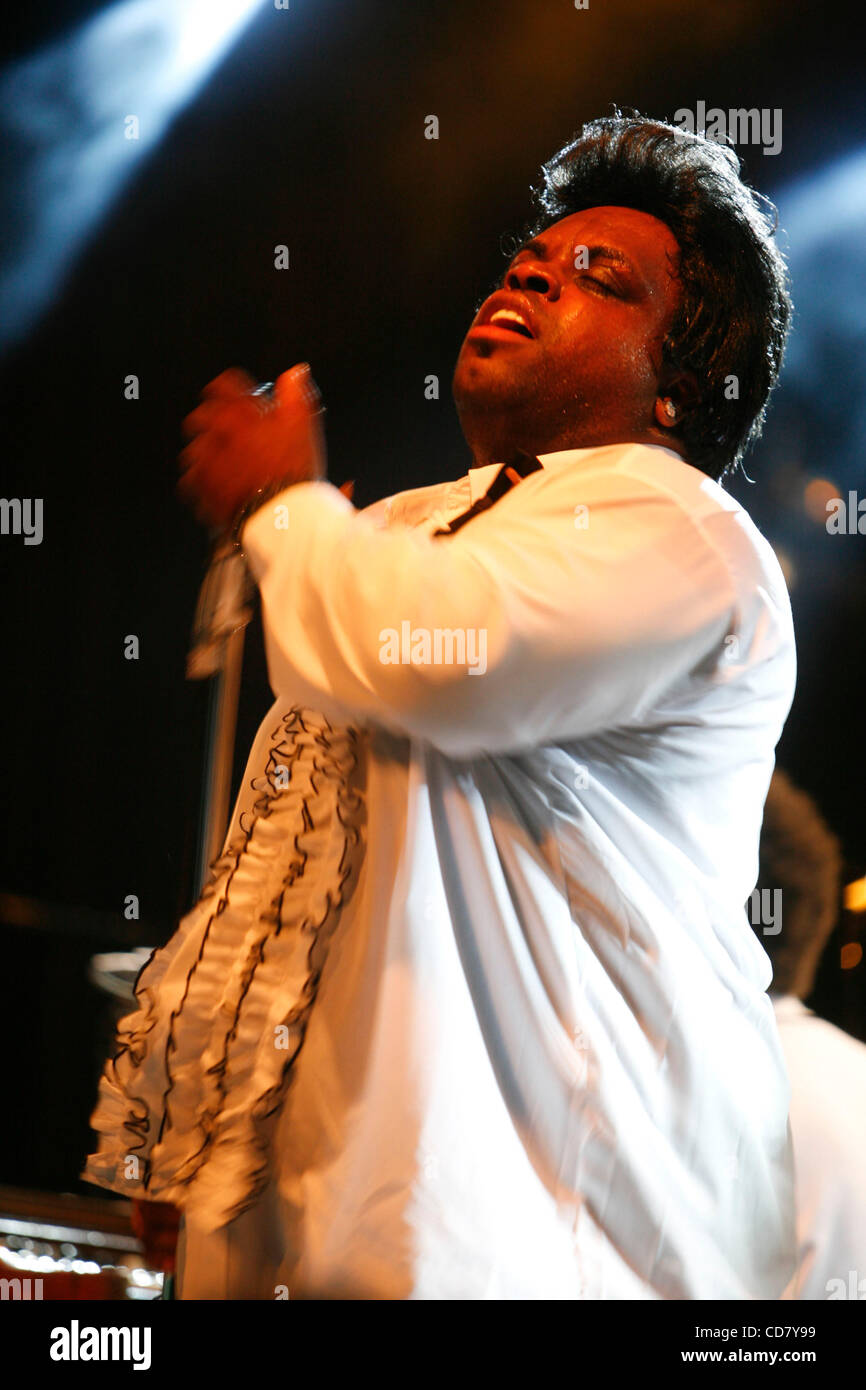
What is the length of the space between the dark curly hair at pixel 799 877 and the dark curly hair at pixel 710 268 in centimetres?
83

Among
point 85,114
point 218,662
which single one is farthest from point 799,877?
point 85,114

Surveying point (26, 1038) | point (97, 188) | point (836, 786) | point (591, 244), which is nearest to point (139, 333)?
point (97, 188)

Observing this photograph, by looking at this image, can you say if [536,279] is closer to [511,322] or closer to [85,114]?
[511,322]

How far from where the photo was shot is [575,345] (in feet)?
4.29

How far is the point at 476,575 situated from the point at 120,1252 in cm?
133

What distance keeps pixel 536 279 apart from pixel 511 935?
72 cm

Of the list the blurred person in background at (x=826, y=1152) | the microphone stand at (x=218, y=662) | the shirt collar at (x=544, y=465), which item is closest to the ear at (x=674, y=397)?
the shirt collar at (x=544, y=465)

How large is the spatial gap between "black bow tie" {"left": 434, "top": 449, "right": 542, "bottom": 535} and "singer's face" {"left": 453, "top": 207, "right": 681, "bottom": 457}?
0.09 m

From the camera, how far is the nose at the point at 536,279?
1.35 meters

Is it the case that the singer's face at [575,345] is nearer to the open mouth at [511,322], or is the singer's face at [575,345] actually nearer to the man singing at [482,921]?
the open mouth at [511,322]

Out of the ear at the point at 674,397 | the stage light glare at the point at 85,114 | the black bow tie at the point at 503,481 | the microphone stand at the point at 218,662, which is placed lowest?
the microphone stand at the point at 218,662

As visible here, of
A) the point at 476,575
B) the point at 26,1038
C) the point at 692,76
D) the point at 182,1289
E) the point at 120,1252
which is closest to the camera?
the point at 476,575

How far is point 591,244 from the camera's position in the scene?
4.51 feet
